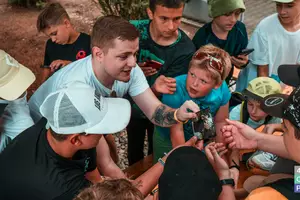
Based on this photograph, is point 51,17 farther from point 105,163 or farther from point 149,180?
point 149,180

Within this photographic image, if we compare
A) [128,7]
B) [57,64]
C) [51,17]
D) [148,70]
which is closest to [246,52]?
[148,70]

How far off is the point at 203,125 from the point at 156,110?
0.39 m

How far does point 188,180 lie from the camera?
5.26ft

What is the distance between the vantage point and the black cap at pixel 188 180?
5.16 feet

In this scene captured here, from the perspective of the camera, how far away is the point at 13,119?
2273 mm

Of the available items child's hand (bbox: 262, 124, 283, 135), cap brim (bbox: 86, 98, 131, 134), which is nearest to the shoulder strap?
child's hand (bbox: 262, 124, 283, 135)

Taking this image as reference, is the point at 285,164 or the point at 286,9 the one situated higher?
the point at 286,9

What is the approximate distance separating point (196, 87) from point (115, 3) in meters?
2.99

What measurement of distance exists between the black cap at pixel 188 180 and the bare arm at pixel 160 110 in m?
0.68

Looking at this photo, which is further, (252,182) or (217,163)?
(252,182)

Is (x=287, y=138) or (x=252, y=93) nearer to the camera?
(x=287, y=138)

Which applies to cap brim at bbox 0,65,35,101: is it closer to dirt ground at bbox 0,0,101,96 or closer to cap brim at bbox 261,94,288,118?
cap brim at bbox 261,94,288,118

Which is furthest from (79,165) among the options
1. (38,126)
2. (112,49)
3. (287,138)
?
(287,138)

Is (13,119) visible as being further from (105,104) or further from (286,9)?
(286,9)
